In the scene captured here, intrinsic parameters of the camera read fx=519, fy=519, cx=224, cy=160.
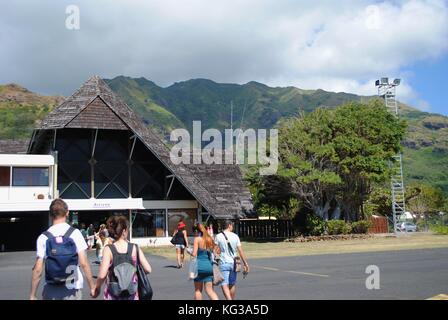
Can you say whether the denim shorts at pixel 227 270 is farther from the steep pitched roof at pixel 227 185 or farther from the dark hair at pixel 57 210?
the steep pitched roof at pixel 227 185

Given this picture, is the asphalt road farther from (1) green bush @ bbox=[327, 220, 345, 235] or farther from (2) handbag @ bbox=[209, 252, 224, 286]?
(1) green bush @ bbox=[327, 220, 345, 235]

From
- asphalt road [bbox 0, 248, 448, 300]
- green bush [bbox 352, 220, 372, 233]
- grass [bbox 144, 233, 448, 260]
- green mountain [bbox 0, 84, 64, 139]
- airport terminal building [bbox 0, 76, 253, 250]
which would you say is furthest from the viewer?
green mountain [bbox 0, 84, 64, 139]

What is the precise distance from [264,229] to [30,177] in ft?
55.3

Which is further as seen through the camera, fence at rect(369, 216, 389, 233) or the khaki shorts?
fence at rect(369, 216, 389, 233)

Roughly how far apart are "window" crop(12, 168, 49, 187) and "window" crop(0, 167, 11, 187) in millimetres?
274

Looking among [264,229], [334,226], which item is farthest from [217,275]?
[264,229]

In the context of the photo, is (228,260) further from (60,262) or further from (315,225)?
(315,225)

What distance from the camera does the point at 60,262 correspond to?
5.88m

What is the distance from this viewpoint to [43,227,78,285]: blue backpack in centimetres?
586

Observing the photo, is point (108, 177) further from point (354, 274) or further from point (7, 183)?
point (354, 274)

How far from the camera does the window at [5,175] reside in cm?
2834

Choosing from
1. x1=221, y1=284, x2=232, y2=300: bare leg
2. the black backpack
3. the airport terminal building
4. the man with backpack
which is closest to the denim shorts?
x1=221, y1=284, x2=232, y2=300: bare leg

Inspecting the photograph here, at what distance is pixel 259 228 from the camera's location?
37875 mm
